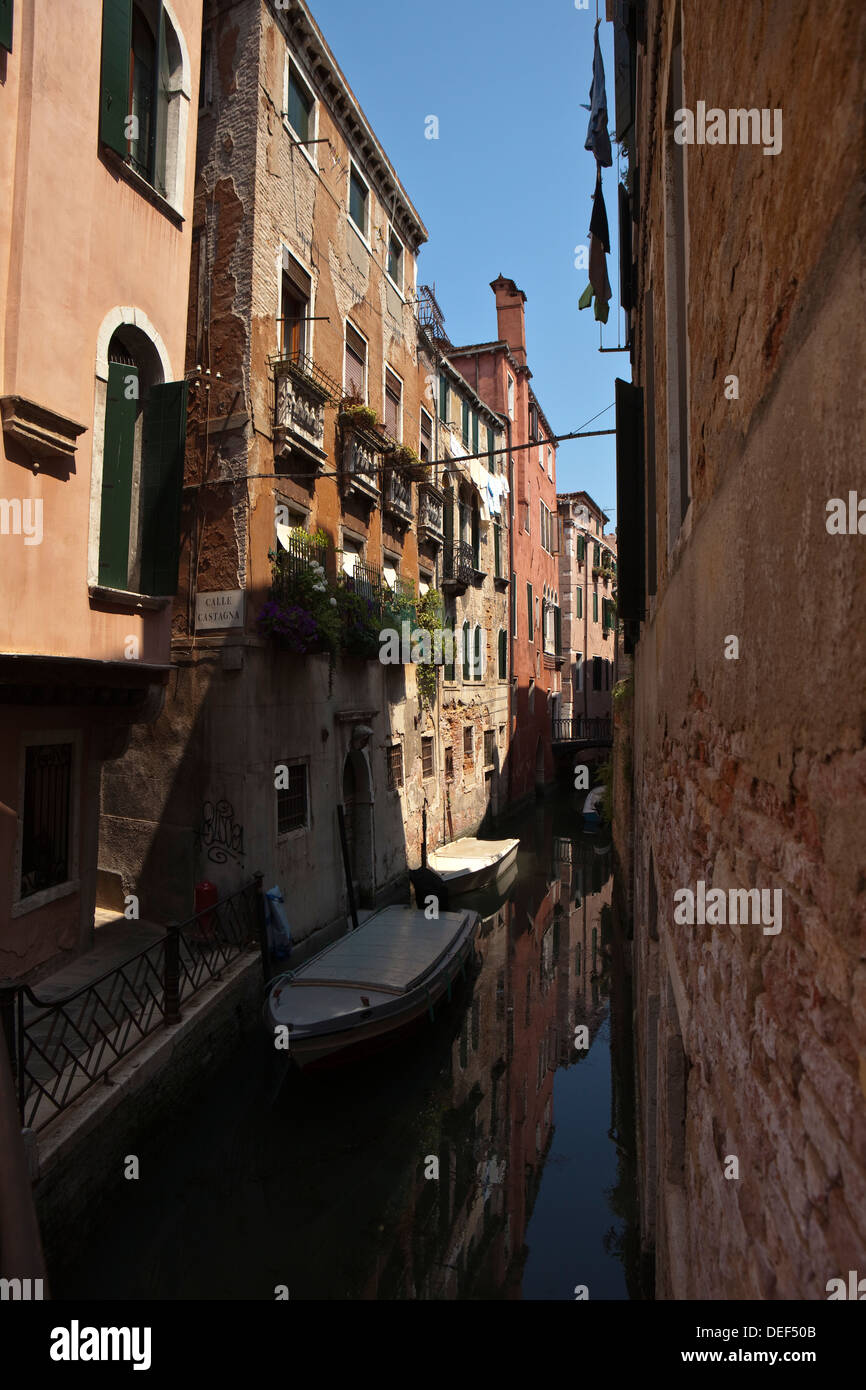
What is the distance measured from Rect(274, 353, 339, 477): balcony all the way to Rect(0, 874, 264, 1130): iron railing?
5.44 meters

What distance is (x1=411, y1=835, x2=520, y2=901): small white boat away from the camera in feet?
50.2

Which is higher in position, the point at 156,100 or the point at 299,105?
the point at 299,105

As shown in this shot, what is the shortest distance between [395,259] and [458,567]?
651 cm

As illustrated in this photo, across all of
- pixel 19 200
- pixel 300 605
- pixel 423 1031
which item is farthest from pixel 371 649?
pixel 19 200

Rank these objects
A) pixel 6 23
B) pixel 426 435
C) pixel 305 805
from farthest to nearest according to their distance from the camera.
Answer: pixel 426 435, pixel 305 805, pixel 6 23

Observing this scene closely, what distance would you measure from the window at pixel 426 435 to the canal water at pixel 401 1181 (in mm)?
11399

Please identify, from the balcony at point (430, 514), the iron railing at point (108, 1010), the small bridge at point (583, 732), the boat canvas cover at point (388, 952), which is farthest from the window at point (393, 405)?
the small bridge at point (583, 732)

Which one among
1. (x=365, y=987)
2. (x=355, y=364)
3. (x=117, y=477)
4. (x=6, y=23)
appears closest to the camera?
(x=6, y=23)

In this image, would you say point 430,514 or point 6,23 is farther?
point 430,514

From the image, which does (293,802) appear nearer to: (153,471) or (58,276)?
(153,471)

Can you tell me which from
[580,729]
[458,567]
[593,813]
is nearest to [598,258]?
[458,567]

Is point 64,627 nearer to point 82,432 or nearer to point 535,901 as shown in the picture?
point 82,432

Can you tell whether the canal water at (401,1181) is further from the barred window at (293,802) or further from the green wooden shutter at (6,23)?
the green wooden shutter at (6,23)

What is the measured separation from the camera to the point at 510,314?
27141mm
